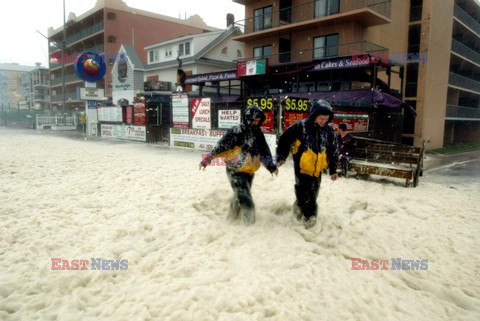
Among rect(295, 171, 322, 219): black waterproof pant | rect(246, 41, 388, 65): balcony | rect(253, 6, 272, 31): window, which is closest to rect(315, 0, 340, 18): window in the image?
rect(246, 41, 388, 65): balcony

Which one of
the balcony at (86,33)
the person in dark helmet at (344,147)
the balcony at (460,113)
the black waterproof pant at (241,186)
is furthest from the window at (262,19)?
the balcony at (86,33)

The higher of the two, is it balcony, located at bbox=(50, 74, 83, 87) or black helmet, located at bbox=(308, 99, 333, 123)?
balcony, located at bbox=(50, 74, 83, 87)

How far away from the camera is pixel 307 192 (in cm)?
458

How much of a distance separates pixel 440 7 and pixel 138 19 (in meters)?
35.4

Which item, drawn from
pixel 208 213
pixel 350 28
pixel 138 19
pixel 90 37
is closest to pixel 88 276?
pixel 208 213

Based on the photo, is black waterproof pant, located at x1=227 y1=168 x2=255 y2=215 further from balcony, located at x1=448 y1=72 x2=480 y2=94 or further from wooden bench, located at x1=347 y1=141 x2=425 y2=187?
balcony, located at x1=448 y1=72 x2=480 y2=94

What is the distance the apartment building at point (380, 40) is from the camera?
20406mm

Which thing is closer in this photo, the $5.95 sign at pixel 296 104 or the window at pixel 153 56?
the $5.95 sign at pixel 296 104

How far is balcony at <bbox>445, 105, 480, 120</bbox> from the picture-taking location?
26734 mm

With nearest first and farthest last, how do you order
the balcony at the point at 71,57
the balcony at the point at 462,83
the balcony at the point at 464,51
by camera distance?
the balcony at the point at 464,51 → the balcony at the point at 462,83 → the balcony at the point at 71,57

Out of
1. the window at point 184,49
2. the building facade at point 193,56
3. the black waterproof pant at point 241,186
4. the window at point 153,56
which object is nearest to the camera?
the black waterproof pant at point 241,186

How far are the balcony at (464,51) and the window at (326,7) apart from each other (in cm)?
1250

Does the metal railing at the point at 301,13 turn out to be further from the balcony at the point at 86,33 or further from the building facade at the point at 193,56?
the balcony at the point at 86,33

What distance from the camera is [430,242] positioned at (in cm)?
450
